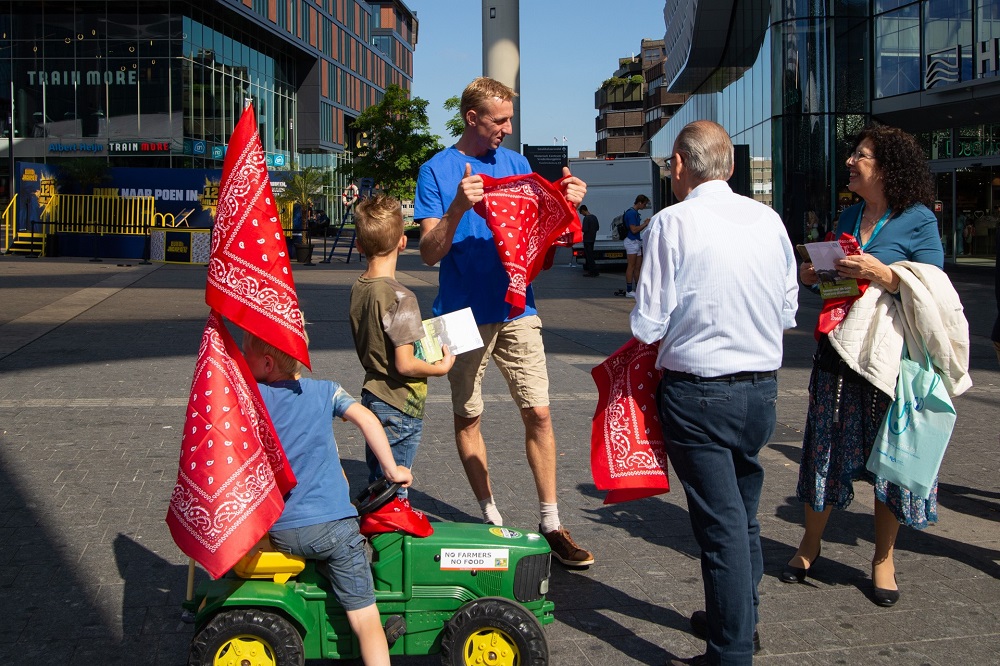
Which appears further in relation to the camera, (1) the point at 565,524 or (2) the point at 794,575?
(1) the point at 565,524

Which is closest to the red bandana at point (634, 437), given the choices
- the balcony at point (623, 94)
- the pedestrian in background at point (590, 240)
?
the pedestrian in background at point (590, 240)

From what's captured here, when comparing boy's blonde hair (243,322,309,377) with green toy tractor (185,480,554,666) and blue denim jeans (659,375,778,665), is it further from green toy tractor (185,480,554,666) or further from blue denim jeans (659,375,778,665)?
blue denim jeans (659,375,778,665)

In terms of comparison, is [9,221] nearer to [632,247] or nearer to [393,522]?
[632,247]

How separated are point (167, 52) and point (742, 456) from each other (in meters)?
48.1

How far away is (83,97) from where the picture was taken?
46.6m

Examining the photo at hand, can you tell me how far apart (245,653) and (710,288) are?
1.78 m

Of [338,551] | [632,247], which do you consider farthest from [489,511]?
[632,247]

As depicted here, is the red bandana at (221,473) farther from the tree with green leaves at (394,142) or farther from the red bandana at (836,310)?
the tree with green leaves at (394,142)

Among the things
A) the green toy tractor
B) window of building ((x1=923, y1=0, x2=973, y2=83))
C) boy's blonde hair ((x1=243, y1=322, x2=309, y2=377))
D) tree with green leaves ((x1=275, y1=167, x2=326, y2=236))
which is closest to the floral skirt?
the green toy tractor


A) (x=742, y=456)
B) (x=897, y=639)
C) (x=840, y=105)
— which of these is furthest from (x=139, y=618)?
(x=840, y=105)

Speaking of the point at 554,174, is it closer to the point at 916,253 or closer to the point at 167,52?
the point at 167,52

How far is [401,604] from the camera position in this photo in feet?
10.6

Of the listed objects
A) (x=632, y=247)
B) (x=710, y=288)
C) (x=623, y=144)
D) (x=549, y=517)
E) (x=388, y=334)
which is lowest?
(x=549, y=517)

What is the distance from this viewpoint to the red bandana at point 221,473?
285 cm
